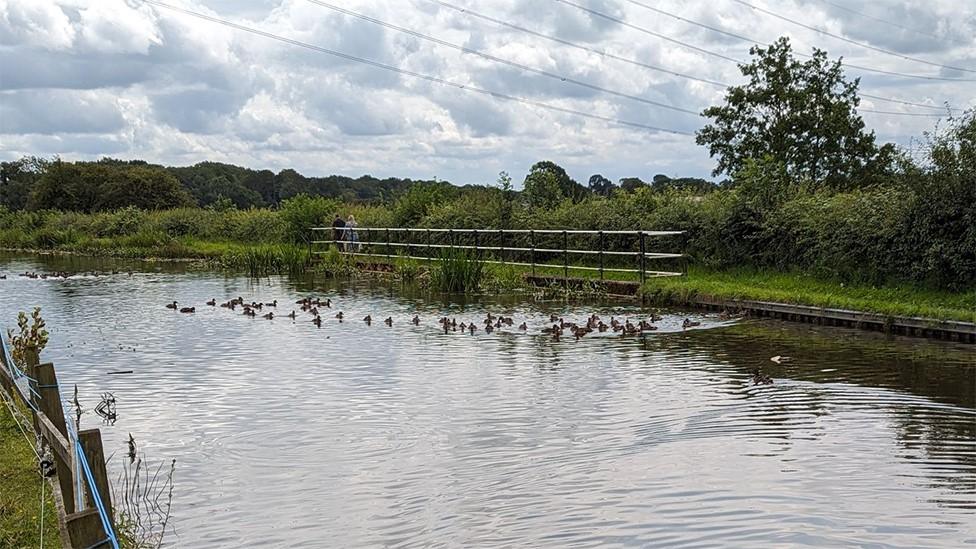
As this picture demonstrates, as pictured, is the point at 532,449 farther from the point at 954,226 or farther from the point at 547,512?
the point at 954,226

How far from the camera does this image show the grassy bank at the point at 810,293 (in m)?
15.9

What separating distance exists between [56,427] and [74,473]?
1727 millimetres

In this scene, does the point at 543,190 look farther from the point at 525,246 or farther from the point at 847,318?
the point at 847,318

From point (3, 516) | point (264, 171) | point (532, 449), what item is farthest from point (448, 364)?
point (264, 171)

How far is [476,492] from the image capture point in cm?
754

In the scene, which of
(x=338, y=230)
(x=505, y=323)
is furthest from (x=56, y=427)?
(x=338, y=230)

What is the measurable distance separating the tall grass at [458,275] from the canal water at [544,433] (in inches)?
267

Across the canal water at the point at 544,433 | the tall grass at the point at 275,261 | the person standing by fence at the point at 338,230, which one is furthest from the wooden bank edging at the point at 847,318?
the person standing by fence at the point at 338,230

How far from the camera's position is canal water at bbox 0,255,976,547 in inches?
266

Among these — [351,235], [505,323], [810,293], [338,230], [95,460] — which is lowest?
[505,323]

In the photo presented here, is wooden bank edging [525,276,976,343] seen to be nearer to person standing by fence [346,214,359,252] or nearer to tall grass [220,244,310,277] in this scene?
tall grass [220,244,310,277]

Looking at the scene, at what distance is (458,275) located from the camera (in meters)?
24.0

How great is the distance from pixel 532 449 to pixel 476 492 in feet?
4.21

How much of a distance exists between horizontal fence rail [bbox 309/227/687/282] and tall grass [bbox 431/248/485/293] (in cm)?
107
